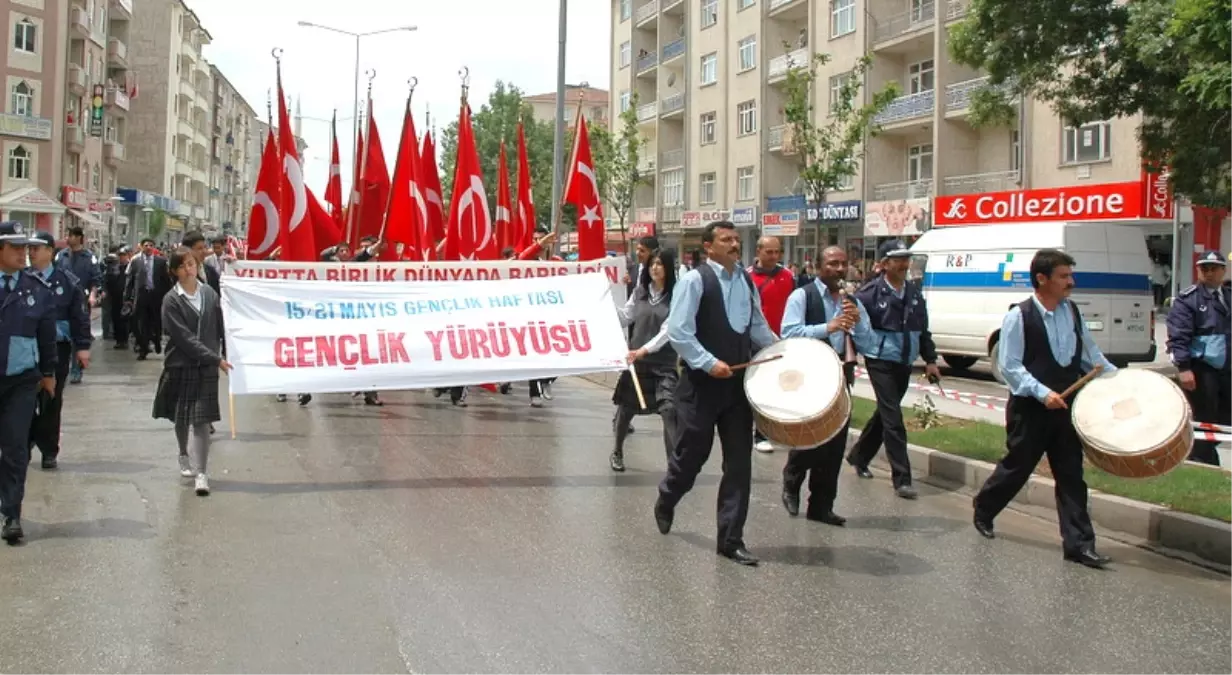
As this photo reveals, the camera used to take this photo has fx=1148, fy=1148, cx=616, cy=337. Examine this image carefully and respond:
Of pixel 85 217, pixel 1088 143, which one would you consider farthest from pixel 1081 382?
pixel 85 217

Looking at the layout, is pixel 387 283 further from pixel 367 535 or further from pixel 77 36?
pixel 77 36

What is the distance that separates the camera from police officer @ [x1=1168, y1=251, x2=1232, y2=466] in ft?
29.6

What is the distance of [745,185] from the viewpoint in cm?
4778

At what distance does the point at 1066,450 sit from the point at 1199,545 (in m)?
1.05

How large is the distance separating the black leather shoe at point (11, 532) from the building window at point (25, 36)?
5239 cm

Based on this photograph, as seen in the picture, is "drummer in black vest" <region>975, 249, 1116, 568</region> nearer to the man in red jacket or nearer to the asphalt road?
the asphalt road

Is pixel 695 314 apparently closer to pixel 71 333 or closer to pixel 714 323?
pixel 714 323

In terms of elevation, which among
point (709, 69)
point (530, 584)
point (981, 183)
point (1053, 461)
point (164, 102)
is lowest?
point (530, 584)

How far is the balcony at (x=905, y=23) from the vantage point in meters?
36.6

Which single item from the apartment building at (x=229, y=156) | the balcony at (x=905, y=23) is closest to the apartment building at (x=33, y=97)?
the apartment building at (x=229, y=156)

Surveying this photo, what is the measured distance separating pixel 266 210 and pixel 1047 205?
919 inches

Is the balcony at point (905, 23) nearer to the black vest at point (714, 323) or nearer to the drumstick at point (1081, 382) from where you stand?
the drumstick at point (1081, 382)

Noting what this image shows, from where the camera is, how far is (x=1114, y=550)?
280 inches

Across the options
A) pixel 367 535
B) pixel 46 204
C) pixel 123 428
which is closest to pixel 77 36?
pixel 46 204
